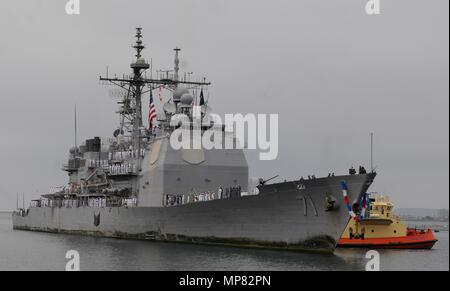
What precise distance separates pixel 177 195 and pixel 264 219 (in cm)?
669

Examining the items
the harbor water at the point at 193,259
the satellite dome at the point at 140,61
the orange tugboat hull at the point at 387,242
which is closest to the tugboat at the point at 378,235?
the orange tugboat hull at the point at 387,242

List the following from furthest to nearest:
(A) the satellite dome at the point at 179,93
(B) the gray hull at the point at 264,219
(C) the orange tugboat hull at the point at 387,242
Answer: (A) the satellite dome at the point at 179,93 → (C) the orange tugboat hull at the point at 387,242 → (B) the gray hull at the point at 264,219

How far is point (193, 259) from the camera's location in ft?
87.2

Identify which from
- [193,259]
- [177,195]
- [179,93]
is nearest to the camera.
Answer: [193,259]

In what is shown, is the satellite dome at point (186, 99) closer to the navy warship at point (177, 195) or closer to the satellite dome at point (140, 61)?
the navy warship at point (177, 195)

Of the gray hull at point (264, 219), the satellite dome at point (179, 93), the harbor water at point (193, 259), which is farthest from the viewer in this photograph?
the satellite dome at point (179, 93)

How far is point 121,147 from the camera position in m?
41.0

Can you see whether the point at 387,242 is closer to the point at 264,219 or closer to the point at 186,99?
the point at 264,219

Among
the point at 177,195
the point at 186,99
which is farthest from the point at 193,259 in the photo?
the point at 186,99

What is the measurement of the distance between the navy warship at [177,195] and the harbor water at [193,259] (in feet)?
2.52

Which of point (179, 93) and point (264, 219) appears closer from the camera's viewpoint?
point (264, 219)

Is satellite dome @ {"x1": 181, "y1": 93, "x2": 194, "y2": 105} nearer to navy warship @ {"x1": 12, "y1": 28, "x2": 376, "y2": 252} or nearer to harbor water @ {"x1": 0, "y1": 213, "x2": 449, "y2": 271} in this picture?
navy warship @ {"x1": 12, "y1": 28, "x2": 376, "y2": 252}

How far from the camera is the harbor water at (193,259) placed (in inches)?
979
